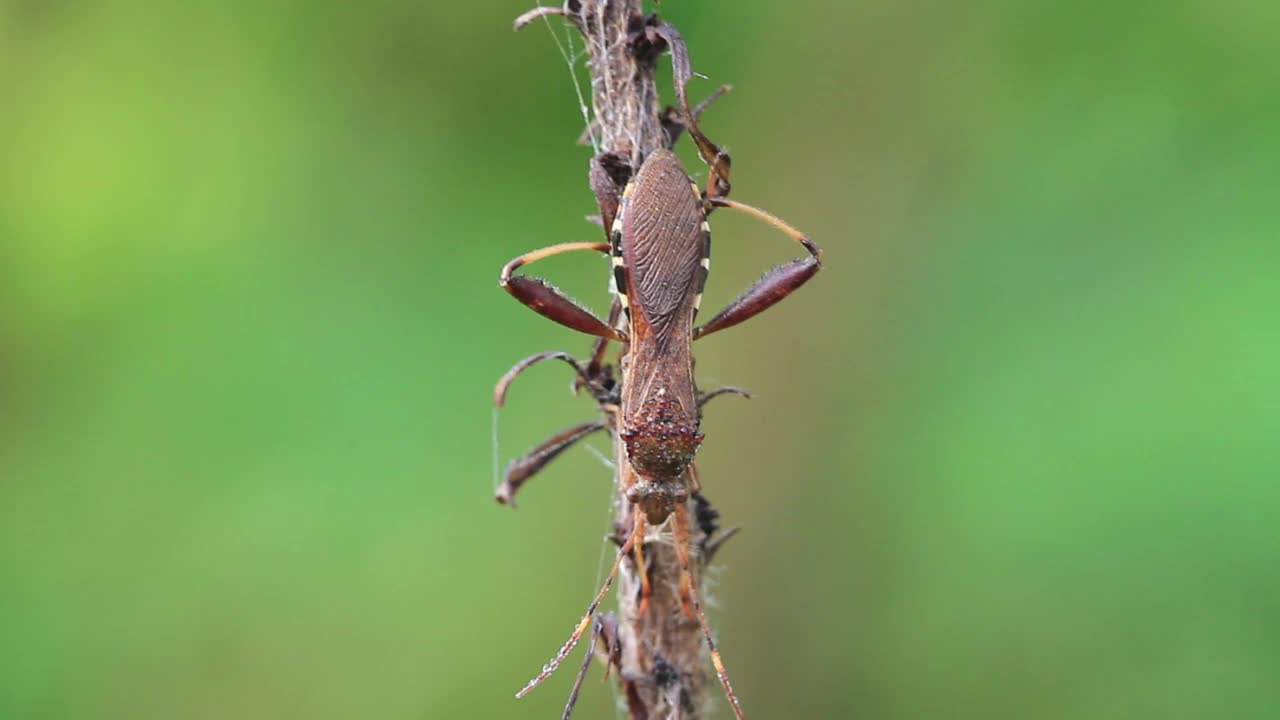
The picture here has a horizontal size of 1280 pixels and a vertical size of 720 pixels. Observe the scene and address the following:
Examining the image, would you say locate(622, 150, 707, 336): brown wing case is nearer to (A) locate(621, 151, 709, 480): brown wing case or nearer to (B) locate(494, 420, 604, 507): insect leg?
(A) locate(621, 151, 709, 480): brown wing case

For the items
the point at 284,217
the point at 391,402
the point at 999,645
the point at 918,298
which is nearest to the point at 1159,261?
the point at 918,298

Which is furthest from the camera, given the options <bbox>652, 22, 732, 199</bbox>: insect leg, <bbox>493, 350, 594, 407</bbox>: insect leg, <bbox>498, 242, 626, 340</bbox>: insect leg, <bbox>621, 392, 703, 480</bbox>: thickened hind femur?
<bbox>498, 242, 626, 340</bbox>: insect leg

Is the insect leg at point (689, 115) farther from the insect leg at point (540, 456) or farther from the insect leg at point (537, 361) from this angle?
the insect leg at point (540, 456)

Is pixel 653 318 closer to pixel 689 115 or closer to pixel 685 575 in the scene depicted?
pixel 689 115

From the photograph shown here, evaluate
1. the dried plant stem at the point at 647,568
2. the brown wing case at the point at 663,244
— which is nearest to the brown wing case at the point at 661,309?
the brown wing case at the point at 663,244

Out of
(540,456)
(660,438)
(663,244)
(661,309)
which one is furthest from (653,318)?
(540,456)

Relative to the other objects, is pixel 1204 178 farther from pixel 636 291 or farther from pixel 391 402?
pixel 391 402

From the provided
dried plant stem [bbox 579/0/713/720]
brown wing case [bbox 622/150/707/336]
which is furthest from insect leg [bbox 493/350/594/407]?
dried plant stem [bbox 579/0/713/720]
